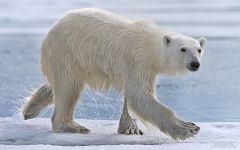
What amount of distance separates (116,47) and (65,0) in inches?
260

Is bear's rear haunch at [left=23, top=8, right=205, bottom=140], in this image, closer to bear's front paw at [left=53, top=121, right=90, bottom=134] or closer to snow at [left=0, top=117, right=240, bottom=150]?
bear's front paw at [left=53, top=121, right=90, bottom=134]

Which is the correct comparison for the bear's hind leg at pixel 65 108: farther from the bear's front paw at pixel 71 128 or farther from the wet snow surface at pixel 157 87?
the wet snow surface at pixel 157 87

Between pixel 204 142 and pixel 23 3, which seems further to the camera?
pixel 23 3

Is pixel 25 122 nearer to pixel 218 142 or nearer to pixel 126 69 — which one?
pixel 126 69

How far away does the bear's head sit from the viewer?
4.30m

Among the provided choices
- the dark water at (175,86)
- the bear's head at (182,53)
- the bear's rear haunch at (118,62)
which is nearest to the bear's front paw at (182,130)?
the bear's rear haunch at (118,62)

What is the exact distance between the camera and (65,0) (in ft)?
36.2

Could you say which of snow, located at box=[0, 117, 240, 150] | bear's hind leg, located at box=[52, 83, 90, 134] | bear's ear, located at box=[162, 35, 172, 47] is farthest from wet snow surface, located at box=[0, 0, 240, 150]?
bear's ear, located at box=[162, 35, 172, 47]

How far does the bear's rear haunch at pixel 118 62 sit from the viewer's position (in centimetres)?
439

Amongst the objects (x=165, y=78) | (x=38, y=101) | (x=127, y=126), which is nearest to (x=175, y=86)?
(x=165, y=78)

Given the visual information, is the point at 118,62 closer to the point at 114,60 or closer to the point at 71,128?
the point at 114,60

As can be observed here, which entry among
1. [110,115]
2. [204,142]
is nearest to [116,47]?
[204,142]

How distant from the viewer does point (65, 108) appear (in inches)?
186

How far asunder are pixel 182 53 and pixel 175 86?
3251 millimetres
